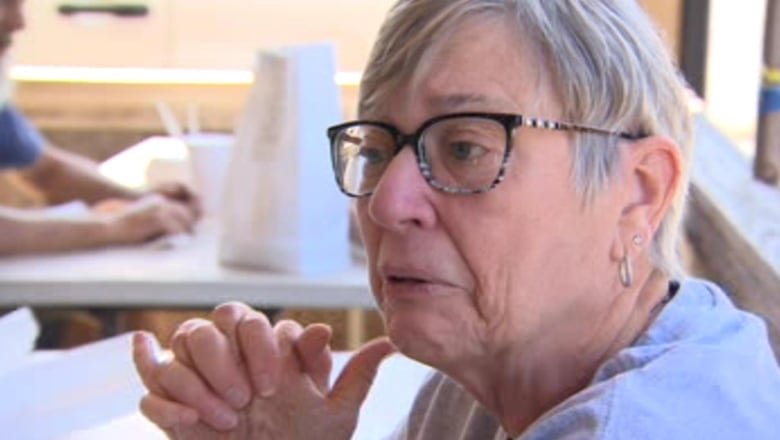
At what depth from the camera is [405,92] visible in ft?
2.86

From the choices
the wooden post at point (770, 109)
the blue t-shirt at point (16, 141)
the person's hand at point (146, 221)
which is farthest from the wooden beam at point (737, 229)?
the blue t-shirt at point (16, 141)

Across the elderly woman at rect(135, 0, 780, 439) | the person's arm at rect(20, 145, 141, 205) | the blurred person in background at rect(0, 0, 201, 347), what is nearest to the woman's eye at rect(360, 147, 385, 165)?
the elderly woman at rect(135, 0, 780, 439)

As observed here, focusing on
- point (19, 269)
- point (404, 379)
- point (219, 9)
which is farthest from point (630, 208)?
point (219, 9)

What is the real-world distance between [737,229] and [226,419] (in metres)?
0.80

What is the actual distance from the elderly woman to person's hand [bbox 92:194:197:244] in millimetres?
1434

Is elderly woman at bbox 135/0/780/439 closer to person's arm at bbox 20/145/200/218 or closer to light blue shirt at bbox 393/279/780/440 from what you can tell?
light blue shirt at bbox 393/279/780/440

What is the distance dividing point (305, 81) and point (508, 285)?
4.06 ft


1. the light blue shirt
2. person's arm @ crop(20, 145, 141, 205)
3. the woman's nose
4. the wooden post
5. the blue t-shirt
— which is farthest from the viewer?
the blue t-shirt

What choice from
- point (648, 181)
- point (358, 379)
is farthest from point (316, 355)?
point (648, 181)

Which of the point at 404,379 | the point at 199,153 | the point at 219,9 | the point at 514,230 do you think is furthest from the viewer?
the point at 219,9

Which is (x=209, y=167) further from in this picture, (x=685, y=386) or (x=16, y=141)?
(x=685, y=386)

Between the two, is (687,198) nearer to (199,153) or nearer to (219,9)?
(199,153)

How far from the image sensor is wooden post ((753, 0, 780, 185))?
1.84 metres

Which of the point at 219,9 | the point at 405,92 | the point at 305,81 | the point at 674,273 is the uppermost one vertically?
the point at 405,92
